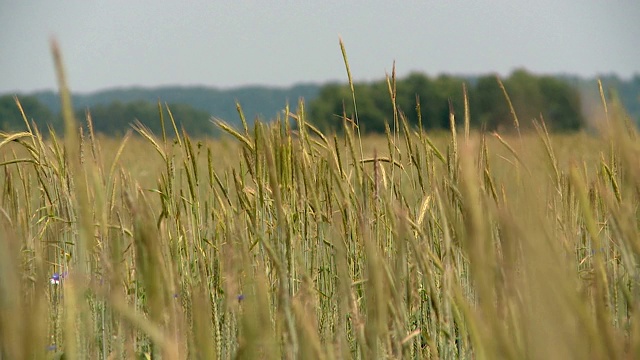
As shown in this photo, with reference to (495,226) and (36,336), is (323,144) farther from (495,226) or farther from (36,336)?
(36,336)

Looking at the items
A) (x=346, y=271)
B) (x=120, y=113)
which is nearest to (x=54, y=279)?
(x=346, y=271)

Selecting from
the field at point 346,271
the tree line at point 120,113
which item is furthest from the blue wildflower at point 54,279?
the tree line at point 120,113

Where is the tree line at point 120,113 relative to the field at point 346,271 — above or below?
below

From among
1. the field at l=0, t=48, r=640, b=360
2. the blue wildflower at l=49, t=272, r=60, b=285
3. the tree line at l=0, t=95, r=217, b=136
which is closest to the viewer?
the field at l=0, t=48, r=640, b=360

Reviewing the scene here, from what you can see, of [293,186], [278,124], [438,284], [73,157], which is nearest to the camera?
[73,157]

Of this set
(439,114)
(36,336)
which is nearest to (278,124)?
(36,336)

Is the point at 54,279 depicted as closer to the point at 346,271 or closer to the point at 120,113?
the point at 346,271

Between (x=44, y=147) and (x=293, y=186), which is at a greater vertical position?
(x=44, y=147)

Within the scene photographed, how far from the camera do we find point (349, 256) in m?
1.78

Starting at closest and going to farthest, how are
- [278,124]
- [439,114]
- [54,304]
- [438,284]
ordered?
[278,124] < [438,284] < [54,304] < [439,114]

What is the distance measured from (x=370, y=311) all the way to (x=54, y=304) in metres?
1.28

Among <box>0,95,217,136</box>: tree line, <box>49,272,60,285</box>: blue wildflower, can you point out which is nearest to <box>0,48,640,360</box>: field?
<box>49,272,60,285</box>: blue wildflower

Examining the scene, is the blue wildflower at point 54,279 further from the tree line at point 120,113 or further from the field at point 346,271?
the tree line at point 120,113

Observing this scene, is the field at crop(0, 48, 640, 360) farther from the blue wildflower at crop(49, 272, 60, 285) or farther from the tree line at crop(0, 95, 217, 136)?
the tree line at crop(0, 95, 217, 136)
